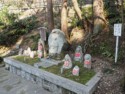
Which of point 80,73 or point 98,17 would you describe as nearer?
point 80,73

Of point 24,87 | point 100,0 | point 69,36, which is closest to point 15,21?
point 69,36

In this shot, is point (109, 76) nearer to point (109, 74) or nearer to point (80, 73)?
point (109, 74)

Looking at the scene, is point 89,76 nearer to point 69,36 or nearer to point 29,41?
point 69,36

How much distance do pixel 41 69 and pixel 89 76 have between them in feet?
5.39

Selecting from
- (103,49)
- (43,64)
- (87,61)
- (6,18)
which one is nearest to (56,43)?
(43,64)

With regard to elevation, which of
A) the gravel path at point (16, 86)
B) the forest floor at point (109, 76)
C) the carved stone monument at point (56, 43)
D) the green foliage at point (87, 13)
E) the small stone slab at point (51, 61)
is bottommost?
the gravel path at point (16, 86)

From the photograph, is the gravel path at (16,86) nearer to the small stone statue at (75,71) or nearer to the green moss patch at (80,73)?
the green moss patch at (80,73)

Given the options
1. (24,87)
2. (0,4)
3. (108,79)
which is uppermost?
(0,4)

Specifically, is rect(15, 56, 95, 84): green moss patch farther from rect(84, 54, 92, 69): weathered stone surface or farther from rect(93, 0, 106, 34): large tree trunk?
rect(93, 0, 106, 34): large tree trunk

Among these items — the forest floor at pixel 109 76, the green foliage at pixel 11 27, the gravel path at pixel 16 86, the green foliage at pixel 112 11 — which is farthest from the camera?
the green foliage at pixel 11 27

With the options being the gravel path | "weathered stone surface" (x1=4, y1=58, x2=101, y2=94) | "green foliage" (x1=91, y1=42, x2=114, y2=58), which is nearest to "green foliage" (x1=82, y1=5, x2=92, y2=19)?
"green foliage" (x1=91, y1=42, x2=114, y2=58)

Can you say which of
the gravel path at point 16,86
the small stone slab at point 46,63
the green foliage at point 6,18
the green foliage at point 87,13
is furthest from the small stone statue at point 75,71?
the green foliage at point 6,18

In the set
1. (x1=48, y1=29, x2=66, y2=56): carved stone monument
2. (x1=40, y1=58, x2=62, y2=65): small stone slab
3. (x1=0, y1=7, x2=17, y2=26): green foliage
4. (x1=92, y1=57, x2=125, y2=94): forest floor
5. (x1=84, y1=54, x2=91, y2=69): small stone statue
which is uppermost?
(x1=0, y1=7, x2=17, y2=26): green foliage

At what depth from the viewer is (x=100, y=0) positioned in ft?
28.5
